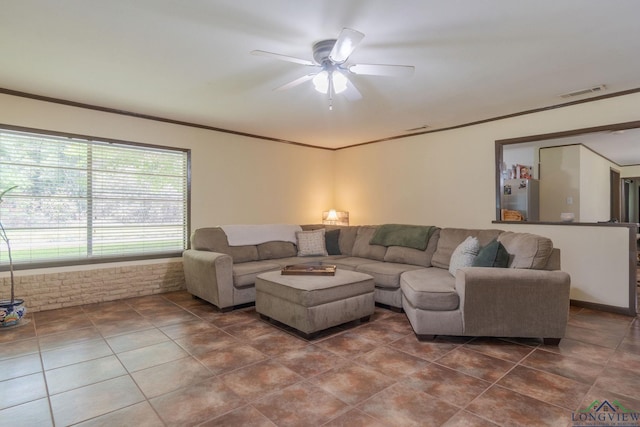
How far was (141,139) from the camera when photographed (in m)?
4.45

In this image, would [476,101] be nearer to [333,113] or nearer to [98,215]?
[333,113]

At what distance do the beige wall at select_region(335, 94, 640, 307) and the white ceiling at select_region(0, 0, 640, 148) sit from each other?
31 centimetres

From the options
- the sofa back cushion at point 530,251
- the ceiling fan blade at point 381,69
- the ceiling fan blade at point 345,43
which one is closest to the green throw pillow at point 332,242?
the sofa back cushion at point 530,251

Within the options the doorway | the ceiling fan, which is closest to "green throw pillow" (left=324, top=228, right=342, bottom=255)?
the ceiling fan

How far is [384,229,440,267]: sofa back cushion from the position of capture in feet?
13.8

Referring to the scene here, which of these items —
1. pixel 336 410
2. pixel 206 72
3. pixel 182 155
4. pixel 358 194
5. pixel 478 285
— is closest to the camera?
pixel 336 410

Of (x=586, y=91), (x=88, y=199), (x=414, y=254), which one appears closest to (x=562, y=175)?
(x=586, y=91)

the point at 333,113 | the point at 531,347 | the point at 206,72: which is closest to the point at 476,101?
the point at 333,113

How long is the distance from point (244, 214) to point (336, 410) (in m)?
3.92

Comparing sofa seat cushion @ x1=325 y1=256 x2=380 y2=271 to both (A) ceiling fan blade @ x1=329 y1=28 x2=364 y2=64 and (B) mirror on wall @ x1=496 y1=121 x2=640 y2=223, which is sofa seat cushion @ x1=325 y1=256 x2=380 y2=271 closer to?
(B) mirror on wall @ x1=496 y1=121 x2=640 y2=223

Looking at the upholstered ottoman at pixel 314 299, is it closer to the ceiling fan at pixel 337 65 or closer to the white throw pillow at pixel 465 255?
the white throw pillow at pixel 465 255

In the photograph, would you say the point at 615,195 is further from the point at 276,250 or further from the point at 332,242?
the point at 276,250

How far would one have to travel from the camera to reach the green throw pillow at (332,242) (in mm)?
5191

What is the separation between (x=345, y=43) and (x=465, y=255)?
2.39 metres
